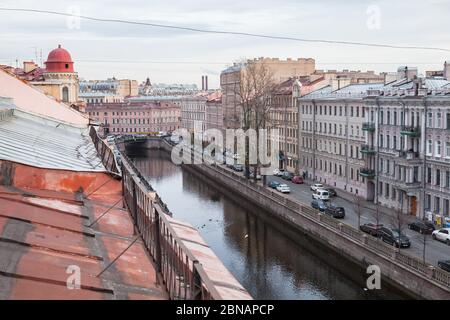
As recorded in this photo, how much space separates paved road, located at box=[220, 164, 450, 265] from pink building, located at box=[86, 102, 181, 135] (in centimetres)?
5680

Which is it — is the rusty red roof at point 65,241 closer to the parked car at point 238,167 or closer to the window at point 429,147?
the window at point 429,147

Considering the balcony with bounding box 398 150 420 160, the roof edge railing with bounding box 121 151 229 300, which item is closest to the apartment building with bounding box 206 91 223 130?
the balcony with bounding box 398 150 420 160

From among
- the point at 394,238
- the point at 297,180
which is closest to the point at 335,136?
the point at 297,180

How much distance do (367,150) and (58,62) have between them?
28.9m

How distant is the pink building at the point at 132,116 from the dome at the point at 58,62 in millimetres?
42971

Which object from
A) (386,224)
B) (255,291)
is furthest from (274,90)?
(255,291)

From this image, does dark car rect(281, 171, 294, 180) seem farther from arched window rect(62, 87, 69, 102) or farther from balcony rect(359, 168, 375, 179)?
arched window rect(62, 87, 69, 102)

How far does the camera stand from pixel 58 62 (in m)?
51.7

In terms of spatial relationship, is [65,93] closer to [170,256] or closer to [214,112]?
[214,112]

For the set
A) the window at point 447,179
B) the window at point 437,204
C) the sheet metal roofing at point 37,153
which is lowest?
the window at point 437,204

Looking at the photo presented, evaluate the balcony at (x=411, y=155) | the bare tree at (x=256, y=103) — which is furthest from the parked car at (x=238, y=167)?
the balcony at (x=411, y=155)

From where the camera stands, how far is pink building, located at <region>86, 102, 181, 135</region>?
9625cm

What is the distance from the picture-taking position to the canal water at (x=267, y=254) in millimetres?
20656

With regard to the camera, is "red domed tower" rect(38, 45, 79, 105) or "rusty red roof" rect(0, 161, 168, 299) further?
"red domed tower" rect(38, 45, 79, 105)
